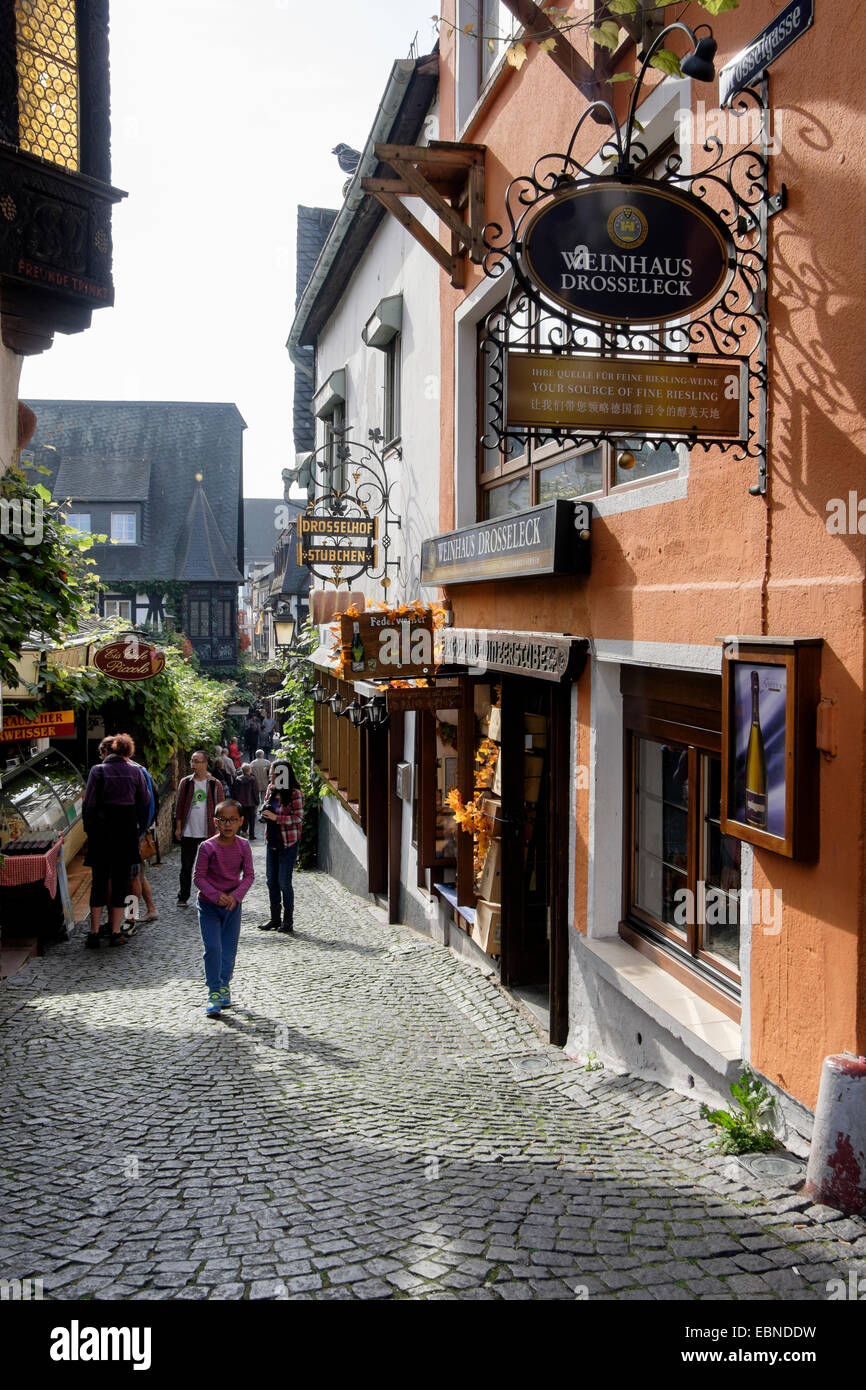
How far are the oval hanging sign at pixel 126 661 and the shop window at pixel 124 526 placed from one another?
27896 millimetres

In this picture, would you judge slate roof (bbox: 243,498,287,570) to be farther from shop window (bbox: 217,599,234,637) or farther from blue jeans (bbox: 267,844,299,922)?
blue jeans (bbox: 267,844,299,922)

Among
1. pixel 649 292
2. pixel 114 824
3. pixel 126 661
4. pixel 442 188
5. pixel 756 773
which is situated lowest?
pixel 114 824

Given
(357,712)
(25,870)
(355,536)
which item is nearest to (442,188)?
(355,536)

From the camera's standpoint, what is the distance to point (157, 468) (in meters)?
41.8

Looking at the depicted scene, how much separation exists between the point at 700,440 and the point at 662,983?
2.68 meters

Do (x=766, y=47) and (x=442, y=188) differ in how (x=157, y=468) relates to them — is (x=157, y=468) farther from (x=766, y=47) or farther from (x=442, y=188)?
(x=766, y=47)

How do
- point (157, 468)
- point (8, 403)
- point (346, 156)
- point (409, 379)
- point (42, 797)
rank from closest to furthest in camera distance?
point (8, 403), point (42, 797), point (409, 379), point (346, 156), point (157, 468)

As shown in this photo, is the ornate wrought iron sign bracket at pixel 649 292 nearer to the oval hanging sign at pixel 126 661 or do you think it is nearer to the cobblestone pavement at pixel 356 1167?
the cobblestone pavement at pixel 356 1167

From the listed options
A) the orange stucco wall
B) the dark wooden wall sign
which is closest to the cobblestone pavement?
the orange stucco wall

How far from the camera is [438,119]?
32.4 ft

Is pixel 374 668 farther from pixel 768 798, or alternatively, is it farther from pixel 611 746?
pixel 768 798

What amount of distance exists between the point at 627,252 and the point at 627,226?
0.10 m

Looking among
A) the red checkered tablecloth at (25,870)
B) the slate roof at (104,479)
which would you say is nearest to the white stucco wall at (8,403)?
the red checkered tablecloth at (25,870)

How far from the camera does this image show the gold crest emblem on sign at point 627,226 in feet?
13.5
